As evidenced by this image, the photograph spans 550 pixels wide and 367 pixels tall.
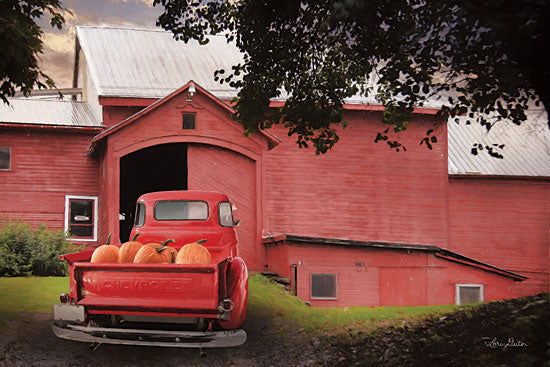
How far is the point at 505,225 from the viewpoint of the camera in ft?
83.0

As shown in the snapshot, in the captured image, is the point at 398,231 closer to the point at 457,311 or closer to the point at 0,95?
the point at 457,311

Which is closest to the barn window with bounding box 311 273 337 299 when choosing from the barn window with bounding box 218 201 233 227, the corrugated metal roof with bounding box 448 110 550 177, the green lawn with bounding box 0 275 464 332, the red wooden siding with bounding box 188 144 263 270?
the red wooden siding with bounding box 188 144 263 270

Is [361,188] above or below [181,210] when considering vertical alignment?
above

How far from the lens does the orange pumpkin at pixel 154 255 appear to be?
947cm

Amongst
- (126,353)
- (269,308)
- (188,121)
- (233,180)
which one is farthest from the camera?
(233,180)

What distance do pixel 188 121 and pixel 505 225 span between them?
13620 mm

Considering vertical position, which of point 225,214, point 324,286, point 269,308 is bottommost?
→ point 324,286

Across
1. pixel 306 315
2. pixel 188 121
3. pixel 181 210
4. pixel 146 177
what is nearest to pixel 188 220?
pixel 181 210

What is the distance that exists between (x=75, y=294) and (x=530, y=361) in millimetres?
Answer: 6278

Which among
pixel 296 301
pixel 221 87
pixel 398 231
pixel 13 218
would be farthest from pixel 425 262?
pixel 13 218

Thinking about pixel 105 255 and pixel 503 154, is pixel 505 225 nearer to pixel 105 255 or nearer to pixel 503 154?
pixel 503 154

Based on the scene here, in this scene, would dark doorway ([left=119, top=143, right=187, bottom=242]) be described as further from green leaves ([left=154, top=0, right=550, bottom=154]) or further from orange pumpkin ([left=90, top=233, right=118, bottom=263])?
orange pumpkin ([left=90, top=233, right=118, bottom=263])

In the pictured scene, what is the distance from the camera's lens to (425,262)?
19.6m
